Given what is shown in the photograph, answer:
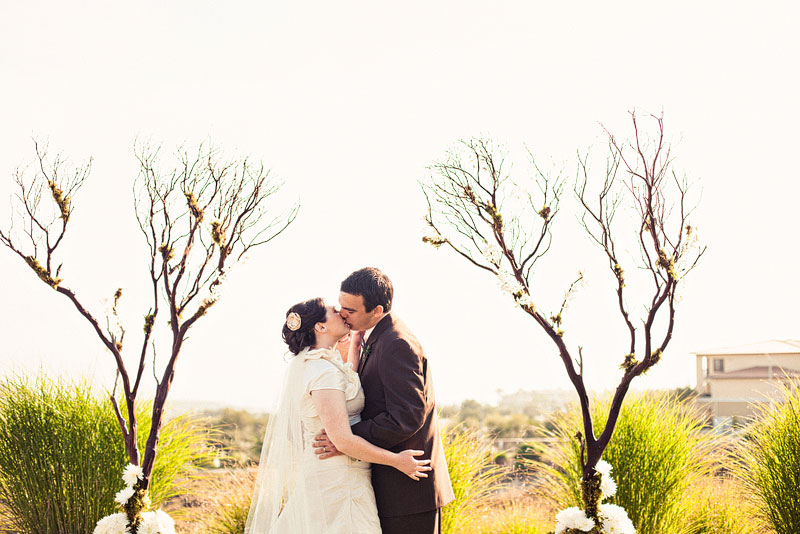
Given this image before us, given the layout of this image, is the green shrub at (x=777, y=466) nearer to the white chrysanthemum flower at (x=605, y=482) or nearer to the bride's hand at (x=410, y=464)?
the white chrysanthemum flower at (x=605, y=482)

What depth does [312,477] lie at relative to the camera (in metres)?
2.59

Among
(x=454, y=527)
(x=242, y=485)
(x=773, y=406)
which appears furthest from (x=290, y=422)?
(x=773, y=406)

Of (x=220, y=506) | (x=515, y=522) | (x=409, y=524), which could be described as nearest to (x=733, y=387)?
(x=515, y=522)

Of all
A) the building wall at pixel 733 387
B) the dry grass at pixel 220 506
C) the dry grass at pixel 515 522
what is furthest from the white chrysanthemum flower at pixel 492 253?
the building wall at pixel 733 387

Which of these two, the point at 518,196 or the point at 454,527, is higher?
the point at 518,196

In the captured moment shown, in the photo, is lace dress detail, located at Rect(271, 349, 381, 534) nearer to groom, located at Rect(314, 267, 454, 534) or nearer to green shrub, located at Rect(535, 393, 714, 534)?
groom, located at Rect(314, 267, 454, 534)

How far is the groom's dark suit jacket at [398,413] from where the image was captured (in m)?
2.51

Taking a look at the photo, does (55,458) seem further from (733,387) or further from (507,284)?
(733,387)

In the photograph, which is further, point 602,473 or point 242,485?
point 242,485

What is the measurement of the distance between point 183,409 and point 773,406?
4867 mm

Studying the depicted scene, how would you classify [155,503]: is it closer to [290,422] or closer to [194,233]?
[194,233]

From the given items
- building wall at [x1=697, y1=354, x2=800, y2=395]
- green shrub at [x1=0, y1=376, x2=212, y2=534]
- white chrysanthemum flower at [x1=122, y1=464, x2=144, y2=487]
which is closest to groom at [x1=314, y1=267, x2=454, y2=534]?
white chrysanthemum flower at [x1=122, y1=464, x2=144, y2=487]

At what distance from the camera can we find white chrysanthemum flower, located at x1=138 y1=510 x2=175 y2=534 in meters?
4.01

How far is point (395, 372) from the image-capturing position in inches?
101
